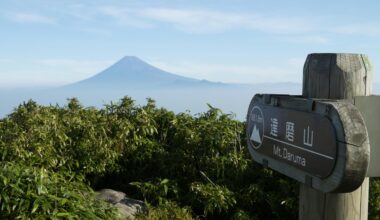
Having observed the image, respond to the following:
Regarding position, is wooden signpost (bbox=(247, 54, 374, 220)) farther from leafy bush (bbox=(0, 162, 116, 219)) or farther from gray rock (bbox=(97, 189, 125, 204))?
gray rock (bbox=(97, 189, 125, 204))

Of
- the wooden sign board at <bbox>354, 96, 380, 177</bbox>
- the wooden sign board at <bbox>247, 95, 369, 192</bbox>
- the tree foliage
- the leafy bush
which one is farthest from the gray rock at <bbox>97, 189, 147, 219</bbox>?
the wooden sign board at <bbox>354, 96, 380, 177</bbox>

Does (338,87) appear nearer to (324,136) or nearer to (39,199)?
(324,136)

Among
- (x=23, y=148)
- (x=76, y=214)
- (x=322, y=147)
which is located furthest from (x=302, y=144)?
(x=23, y=148)

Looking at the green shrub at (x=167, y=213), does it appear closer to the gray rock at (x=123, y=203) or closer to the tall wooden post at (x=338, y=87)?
the gray rock at (x=123, y=203)

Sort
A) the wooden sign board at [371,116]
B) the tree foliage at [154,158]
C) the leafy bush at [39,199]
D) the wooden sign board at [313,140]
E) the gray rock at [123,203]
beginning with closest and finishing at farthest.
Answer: the wooden sign board at [313,140] → the wooden sign board at [371,116] → the leafy bush at [39,199] → the gray rock at [123,203] → the tree foliage at [154,158]

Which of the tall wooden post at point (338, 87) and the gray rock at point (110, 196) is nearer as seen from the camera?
the tall wooden post at point (338, 87)

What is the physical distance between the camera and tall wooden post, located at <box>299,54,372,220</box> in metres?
2.96

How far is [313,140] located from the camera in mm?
2834

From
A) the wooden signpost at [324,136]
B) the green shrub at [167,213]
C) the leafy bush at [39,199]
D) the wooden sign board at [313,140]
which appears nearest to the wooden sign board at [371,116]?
the wooden signpost at [324,136]

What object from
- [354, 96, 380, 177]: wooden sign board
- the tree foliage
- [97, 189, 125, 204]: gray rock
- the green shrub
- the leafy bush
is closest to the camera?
[354, 96, 380, 177]: wooden sign board

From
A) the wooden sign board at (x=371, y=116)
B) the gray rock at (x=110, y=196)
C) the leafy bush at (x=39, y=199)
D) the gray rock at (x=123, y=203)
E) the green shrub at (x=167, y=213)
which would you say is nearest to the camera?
the wooden sign board at (x=371, y=116)

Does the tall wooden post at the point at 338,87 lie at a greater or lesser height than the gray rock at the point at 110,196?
greater

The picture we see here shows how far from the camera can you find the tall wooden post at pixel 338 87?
9.71 feet

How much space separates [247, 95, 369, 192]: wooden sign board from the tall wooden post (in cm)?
16
